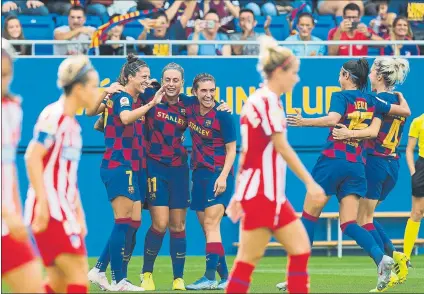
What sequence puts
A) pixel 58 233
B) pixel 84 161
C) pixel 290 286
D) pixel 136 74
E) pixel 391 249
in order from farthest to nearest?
pixel 84 161 < pixel 391 249 < pixel 136 74 < pixel 290 286 < pixel 58 233

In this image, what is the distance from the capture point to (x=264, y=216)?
7.89 meters

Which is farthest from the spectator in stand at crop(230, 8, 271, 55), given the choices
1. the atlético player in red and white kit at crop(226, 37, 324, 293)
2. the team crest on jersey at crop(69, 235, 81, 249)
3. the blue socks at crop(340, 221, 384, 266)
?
the team crest on jersey at crop(69, 235, 81, 249)

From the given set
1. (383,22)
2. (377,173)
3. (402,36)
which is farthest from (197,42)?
(377,173)

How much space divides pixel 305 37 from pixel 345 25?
2.18 ft

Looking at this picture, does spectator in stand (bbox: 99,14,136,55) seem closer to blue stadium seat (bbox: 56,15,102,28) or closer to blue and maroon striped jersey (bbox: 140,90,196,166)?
blue stadium seat (bbox: 56,15,102,28)

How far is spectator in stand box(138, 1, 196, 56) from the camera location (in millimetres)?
17281

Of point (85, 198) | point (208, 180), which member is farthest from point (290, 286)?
point (85, 198)

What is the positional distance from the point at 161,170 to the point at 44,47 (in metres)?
6.99

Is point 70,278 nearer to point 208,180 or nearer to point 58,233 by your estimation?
point 58,233

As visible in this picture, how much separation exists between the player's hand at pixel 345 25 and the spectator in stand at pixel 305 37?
1.39 ft

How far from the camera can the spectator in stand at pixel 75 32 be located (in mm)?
17094

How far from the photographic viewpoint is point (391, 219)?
1820cm

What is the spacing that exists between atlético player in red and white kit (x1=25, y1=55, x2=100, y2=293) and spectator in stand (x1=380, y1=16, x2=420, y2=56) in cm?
1059

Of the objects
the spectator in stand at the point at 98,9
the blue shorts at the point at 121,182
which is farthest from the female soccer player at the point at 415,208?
the spectator in stand at the point at 98,9
